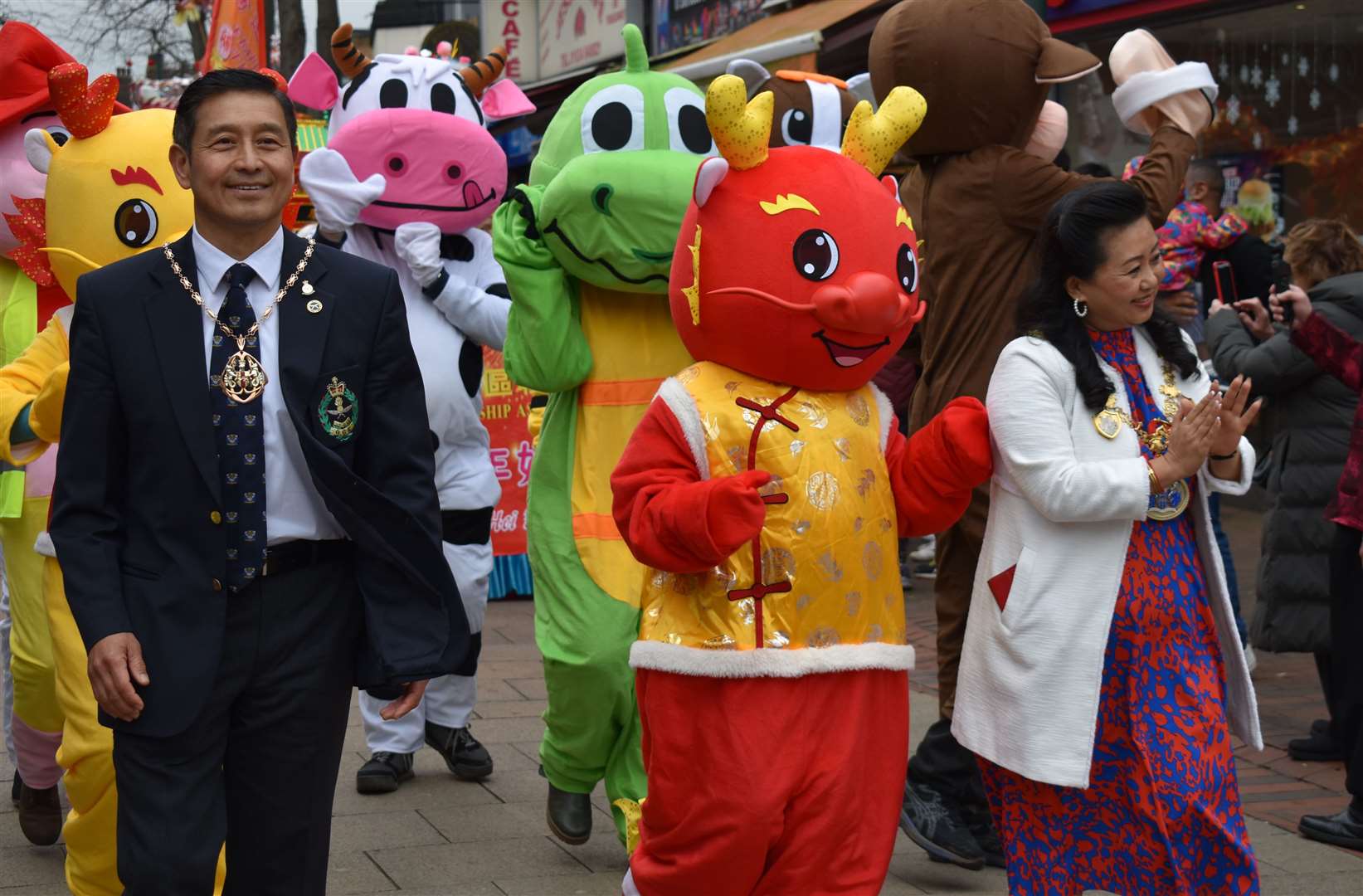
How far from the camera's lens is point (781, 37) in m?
11.6

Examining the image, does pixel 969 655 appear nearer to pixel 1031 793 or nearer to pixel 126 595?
pixel 1031 793

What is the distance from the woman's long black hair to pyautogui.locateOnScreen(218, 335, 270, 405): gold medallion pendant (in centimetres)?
175

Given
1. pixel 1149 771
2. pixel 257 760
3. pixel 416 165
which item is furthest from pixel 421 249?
pixel 1149 771

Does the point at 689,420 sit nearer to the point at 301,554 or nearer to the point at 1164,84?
the point at 301,554

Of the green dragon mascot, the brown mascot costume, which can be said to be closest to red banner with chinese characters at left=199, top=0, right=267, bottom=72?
the green dragon mascot

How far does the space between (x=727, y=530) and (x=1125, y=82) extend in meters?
2.05

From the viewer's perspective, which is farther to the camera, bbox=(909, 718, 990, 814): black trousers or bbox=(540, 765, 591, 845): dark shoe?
bbox=(540, 765, 591, 845): dark shoe

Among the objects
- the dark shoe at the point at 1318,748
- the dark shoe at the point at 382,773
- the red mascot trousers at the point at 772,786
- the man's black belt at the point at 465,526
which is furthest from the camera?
the dark shoe at the point at 1318,748

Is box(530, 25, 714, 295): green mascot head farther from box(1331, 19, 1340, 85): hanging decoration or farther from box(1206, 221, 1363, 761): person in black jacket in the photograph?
box(1331, 19, 1340, 85): hanging decoration

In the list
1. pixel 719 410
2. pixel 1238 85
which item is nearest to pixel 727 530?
pixel 719 410

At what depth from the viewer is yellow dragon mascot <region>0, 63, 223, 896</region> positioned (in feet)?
14.5

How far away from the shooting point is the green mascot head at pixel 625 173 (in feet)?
15.6

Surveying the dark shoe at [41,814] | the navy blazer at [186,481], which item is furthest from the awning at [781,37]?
the navy blazer at [186,481]

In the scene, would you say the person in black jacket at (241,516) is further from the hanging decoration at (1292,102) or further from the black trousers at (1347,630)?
the hanging decoration at (1292,102)
